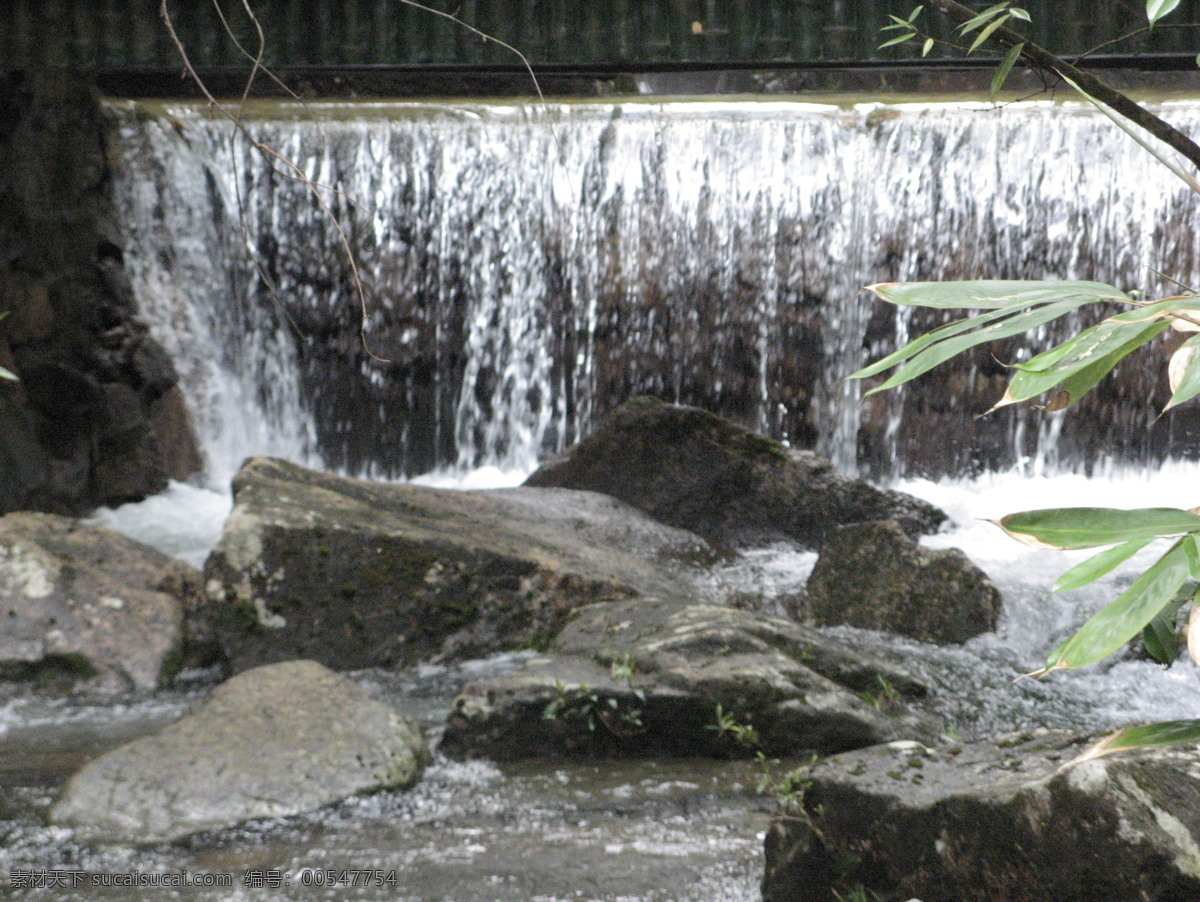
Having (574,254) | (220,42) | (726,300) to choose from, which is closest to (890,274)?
(726,300)

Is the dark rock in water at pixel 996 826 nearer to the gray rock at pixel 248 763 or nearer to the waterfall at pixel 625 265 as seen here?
the gray rock at pixel 248 763

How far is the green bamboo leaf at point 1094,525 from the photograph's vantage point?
2.52ft

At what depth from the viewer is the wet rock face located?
242 inches

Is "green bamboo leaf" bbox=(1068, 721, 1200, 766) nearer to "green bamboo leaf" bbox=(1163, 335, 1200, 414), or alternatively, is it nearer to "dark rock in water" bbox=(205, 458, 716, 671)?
"green bamboo leaf" bbox=(1163, 335, 1200, 414)

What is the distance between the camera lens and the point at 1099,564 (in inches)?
30.4

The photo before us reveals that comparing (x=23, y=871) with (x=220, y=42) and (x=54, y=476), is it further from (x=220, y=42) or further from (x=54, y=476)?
(x=220, y=42)

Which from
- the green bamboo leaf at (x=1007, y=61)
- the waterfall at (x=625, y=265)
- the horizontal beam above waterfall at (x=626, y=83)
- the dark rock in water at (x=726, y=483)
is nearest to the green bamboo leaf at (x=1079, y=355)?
the green bamboo leaf at (x=1007, y=61)

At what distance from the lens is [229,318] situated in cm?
792

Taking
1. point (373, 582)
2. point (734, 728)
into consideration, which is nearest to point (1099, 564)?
point (734, 728)

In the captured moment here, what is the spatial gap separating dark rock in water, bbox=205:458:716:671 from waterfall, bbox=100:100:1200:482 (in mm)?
3490

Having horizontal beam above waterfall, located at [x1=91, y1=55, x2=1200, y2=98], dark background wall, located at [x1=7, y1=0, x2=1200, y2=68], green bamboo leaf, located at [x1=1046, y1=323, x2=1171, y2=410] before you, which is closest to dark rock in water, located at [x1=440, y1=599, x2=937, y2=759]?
green bamboo leaf, located at [x1=1046, y1=323, x2=1171, y2=410]

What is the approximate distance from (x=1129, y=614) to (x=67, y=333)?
22.9 ft

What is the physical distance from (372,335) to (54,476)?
8.35ft

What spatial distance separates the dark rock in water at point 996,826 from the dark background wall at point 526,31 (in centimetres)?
551
